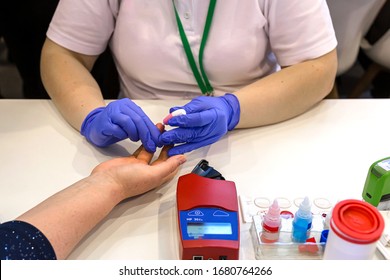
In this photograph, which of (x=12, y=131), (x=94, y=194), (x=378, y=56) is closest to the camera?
(x=94, y=194)

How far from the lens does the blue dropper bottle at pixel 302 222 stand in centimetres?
83

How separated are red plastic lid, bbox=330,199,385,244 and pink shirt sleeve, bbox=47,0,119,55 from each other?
2.72ft

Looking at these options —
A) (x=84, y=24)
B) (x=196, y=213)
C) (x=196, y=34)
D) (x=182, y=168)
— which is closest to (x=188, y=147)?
(x=182, y=168)

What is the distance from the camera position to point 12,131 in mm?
1188

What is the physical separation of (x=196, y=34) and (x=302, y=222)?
1.96 ft

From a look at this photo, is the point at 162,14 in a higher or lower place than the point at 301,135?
higher

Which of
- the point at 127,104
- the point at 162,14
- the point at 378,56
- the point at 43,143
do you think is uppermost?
the point at 162,14

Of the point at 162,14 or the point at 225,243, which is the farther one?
the point at 162,14

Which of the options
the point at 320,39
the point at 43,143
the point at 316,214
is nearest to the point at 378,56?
the point at 320,39

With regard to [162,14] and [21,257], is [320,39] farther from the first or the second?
[21,257]

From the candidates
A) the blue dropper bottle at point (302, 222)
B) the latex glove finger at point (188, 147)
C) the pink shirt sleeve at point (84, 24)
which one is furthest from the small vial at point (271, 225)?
the pink shirt sleeve at point (84, 24)

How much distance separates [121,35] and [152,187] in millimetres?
469

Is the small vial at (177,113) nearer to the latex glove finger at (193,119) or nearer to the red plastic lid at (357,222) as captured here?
the latex glove finger at (193,119)
